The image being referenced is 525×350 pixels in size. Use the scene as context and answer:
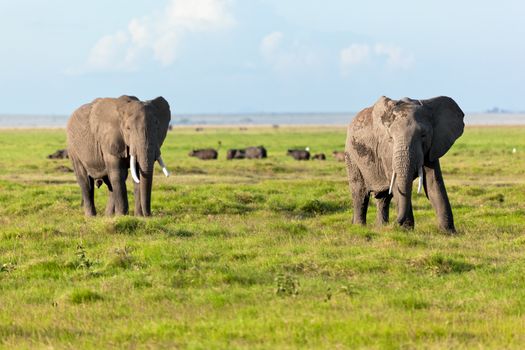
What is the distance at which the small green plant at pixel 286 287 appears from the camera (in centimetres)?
1195

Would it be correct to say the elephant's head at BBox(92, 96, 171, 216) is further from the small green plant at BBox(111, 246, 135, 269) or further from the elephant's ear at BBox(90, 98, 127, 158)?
the small green plant at BBox(111, 246, 135, 269)

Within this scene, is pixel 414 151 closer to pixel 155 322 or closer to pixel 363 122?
pixel 363 122

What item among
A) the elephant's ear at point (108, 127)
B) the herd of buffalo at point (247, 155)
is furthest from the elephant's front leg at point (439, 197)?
the herd of buffalo at point (247, 155)

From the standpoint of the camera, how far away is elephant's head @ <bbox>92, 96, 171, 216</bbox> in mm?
21484

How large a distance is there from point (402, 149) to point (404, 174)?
1.59ft

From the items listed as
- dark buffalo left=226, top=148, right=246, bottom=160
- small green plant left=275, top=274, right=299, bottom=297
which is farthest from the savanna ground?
dark buffalo left=226, top=148, right=246, bottom=160

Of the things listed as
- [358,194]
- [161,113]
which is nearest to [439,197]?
[358,194]

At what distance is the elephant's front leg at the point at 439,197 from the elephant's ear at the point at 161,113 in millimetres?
6711

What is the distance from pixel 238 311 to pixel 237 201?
14.6 meters

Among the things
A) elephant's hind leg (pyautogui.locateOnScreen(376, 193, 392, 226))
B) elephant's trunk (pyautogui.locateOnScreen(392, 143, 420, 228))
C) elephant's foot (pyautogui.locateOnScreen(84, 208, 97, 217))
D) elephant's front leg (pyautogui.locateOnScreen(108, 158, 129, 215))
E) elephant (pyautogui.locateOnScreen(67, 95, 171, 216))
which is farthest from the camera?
elephant's foot (pyautogui.locateOnScreen(84, 208, 97, 217))

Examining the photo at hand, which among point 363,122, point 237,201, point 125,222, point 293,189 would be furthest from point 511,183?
point 125,222

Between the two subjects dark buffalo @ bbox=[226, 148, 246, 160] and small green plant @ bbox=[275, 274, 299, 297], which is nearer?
small green plant @ bbox=[275, 274, 299, 297]

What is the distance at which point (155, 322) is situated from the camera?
1036 centimetres

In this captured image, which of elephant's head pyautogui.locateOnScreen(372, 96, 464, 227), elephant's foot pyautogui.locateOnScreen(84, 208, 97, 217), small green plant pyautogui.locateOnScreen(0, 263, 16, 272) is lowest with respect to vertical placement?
elephant's foot pyautogui.locateOnScreen(84, 208, 97, 217)
